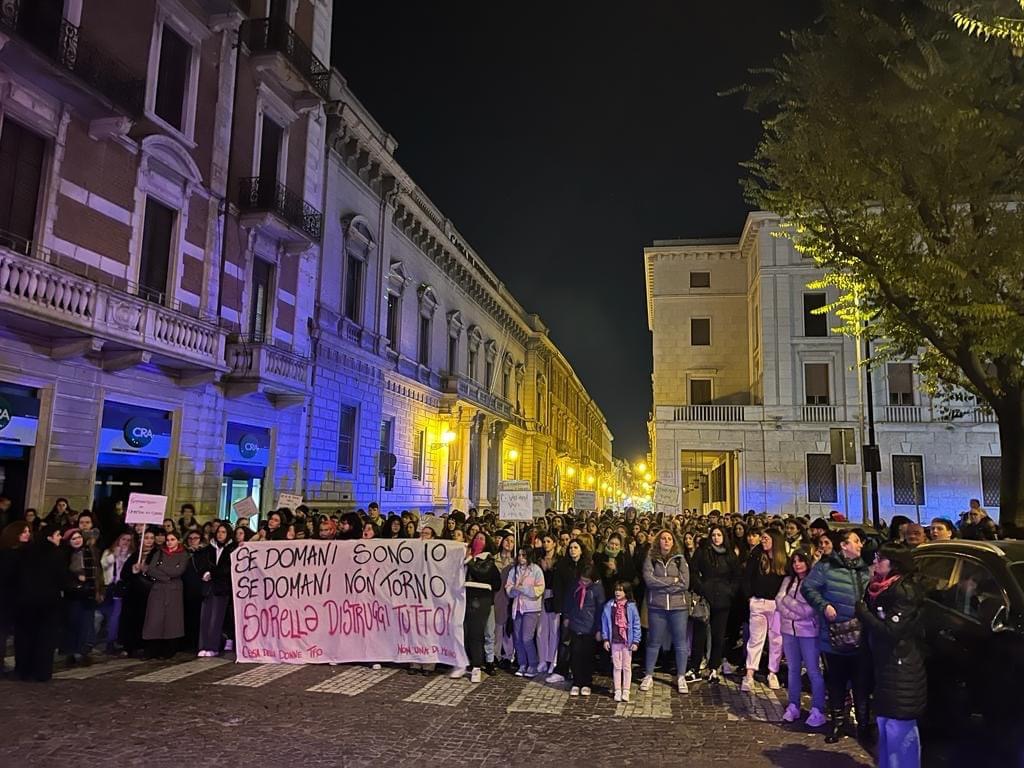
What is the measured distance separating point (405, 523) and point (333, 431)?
10.3 m

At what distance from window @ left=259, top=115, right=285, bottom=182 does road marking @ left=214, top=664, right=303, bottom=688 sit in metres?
14.9

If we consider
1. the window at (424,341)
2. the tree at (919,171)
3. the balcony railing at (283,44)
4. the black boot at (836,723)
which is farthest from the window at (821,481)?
the black boot at (836,723)

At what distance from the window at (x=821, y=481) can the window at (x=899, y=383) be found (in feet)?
14.7

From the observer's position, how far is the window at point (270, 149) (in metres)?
20.9

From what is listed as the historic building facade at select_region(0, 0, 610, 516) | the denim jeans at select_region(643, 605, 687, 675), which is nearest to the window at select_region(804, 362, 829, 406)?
the historic building facade at select_region(0, 0, 610, 516)

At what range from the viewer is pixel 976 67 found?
35.8ft

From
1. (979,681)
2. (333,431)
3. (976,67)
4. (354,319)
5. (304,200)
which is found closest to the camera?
(979,681)

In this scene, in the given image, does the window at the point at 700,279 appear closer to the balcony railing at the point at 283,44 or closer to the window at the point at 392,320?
the window at the point at 392,320

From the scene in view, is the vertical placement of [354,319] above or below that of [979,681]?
above

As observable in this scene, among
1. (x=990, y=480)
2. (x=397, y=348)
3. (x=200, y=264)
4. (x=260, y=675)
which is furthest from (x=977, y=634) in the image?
(x=990, y=480)

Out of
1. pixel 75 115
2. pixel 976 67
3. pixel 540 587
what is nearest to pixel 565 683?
pixel 540 587

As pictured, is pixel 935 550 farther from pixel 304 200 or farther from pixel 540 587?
pixel 304 200

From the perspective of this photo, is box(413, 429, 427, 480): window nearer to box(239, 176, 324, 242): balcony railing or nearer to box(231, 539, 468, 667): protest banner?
box(239, 176, 324, 242): balcony railing

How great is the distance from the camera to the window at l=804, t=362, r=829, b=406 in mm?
36781
